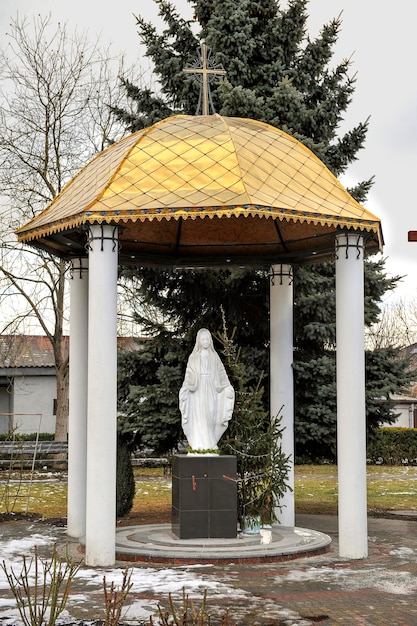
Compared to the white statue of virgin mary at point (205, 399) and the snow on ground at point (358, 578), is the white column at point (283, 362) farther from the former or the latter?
the snow on ground at point (358, 578)

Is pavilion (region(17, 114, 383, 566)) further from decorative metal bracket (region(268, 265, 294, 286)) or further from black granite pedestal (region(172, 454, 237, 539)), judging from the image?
black granite pedestal (region(172, 454, 237, 539))

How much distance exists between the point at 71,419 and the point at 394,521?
19.0 feet

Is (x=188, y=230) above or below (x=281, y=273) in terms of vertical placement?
above

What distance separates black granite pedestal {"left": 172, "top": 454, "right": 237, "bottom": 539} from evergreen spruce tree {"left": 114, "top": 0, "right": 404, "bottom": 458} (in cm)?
485

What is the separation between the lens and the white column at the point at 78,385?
1407 cm

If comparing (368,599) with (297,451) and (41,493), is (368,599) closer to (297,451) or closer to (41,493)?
(297,451)

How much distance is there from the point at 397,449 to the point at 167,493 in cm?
1422

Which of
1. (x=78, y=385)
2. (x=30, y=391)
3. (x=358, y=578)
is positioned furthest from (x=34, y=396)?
(x=358, y=578)

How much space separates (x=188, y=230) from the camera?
14219 mm

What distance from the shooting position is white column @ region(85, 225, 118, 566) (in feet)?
36.9

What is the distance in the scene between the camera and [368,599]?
9250 mm

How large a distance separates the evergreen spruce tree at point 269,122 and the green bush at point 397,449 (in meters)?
14.8

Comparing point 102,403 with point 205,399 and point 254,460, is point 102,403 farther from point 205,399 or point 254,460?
point 254,460

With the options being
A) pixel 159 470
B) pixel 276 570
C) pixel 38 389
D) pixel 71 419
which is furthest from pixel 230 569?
pixel 38 389
